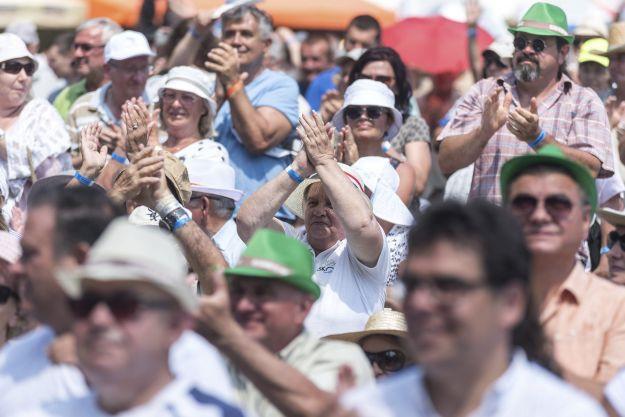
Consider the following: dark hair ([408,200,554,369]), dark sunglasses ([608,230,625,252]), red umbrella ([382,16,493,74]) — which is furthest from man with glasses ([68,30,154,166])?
dark hair ([408,200,554,369])

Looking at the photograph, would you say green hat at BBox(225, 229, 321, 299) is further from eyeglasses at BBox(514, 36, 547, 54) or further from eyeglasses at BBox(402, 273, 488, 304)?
eyeglasses at BBox(514, 36, 547, 54)

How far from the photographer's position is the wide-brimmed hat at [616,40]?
8.74m

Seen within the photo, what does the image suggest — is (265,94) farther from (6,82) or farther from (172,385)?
(172,385)

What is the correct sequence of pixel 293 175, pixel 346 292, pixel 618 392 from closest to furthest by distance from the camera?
pixel 618 392 → pixel 346 292 → pixel 293 175

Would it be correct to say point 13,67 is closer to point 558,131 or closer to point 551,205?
point 558,131

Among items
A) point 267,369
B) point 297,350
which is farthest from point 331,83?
point 267,369

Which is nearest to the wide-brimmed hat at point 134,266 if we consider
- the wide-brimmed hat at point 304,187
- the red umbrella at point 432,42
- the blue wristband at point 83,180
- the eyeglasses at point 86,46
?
the wide-brimmed hat at point 304,187

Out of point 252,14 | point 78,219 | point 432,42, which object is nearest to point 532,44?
point 252,14

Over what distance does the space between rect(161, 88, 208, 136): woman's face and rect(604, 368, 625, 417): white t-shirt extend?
4.41m

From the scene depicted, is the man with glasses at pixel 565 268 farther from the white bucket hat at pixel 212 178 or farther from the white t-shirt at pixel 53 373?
the white bucket hat at pixel 212 178

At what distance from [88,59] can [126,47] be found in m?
1.08

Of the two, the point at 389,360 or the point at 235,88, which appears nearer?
the point at 389,360

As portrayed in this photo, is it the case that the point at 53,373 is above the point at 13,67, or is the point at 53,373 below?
above

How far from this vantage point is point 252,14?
891 centimetres
